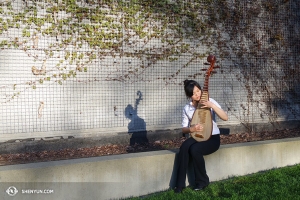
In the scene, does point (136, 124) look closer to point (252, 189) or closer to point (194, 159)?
point (194, 159)

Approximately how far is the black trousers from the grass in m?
0.12

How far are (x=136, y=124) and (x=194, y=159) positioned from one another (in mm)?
2725

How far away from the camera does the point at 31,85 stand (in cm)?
655

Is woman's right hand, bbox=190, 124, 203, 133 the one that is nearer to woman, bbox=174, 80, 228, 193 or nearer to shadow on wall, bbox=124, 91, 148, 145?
woman, bbox=174, 80, 228, 193

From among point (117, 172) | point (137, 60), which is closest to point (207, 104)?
point (117, 172)

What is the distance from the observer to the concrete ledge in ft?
13.3

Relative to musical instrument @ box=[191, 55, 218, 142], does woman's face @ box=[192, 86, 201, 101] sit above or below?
above

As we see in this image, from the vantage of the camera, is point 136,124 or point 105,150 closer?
point 105,150

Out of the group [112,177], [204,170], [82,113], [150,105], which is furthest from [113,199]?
[150,105]

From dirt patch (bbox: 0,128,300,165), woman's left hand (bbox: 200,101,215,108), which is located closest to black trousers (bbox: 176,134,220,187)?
woman's left hand (bbox: 200,101,215,108)

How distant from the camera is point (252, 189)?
4727 millimetres

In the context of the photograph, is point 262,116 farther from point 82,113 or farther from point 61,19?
point 61,19

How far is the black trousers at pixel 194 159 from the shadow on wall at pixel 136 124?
246 cm

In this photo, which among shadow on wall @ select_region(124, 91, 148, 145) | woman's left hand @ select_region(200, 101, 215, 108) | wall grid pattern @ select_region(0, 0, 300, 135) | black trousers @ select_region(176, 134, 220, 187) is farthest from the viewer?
shadow on wall @ select_region(124, 91, 148, 145)
